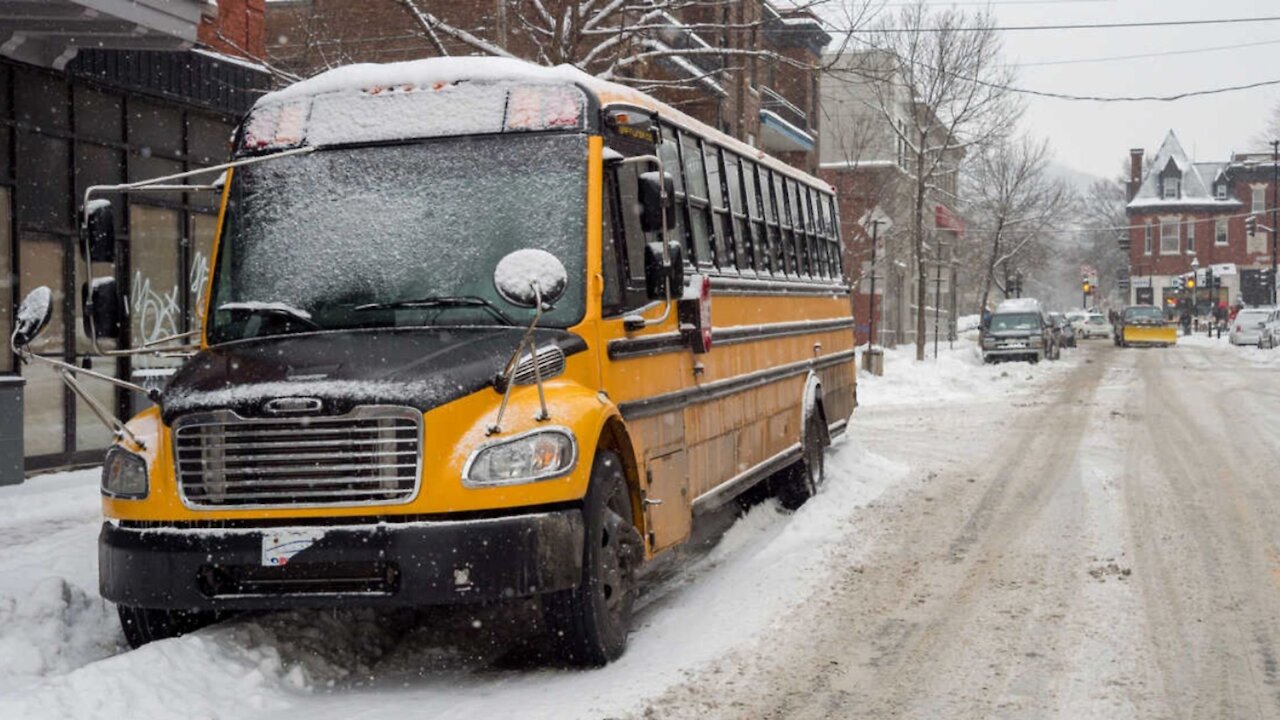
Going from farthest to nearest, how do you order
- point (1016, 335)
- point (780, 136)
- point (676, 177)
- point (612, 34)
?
point (1016, 335), point (780, 136), point (612, 34), point (676, 177)

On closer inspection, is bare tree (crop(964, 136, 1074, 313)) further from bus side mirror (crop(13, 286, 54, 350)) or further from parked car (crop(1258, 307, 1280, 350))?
bus side mirror (crop(13, 286, 54, 350))

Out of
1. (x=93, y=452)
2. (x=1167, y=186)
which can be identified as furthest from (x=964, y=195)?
(x=93, y=452)

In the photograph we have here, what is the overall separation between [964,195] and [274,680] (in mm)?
66506

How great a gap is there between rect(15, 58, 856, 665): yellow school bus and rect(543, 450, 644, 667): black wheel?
16 mm

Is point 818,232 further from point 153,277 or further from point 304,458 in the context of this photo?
point 304,458

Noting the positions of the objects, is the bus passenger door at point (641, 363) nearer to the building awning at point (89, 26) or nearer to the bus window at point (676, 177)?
the bus window at point (676, 177)

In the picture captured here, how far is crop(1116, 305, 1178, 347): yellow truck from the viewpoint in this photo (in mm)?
57031

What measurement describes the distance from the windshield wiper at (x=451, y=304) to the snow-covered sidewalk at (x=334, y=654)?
1525 mm

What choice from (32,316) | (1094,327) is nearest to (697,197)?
(32,316)

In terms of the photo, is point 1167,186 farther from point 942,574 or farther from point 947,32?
point 942,574

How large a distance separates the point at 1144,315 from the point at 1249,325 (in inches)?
152

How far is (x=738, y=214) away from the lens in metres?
10.4

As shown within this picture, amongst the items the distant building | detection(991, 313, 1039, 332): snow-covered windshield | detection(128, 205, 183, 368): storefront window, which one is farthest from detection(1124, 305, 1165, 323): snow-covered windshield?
detection(128, 205, 183, 368): storefront window

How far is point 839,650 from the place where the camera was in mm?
6949
